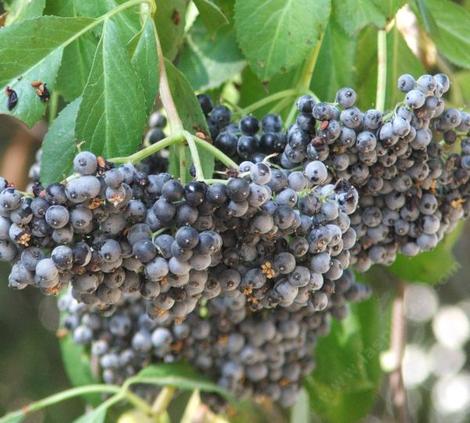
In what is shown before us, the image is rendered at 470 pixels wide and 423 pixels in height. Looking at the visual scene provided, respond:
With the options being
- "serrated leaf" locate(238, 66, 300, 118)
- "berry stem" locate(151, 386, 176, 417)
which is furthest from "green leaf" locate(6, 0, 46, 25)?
"berry stem" locate(151, 386, 176, 417)

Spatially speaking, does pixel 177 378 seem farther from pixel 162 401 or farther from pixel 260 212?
pixel 260 212

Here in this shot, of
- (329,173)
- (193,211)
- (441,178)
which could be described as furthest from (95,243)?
(441,178)

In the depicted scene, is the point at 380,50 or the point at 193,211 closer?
the point at 193,211

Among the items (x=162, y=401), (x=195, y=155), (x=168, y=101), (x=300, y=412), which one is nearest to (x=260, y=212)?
(x=195, y=155)

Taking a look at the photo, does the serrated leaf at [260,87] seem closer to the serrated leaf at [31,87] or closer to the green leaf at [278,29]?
the green leaf at [278,29]

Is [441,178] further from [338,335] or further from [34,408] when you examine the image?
[34,408]

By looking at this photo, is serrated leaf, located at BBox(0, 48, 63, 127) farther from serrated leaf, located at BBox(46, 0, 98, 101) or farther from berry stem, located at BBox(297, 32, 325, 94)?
berry stem, located at BBox(297, 32, 325, 94)
